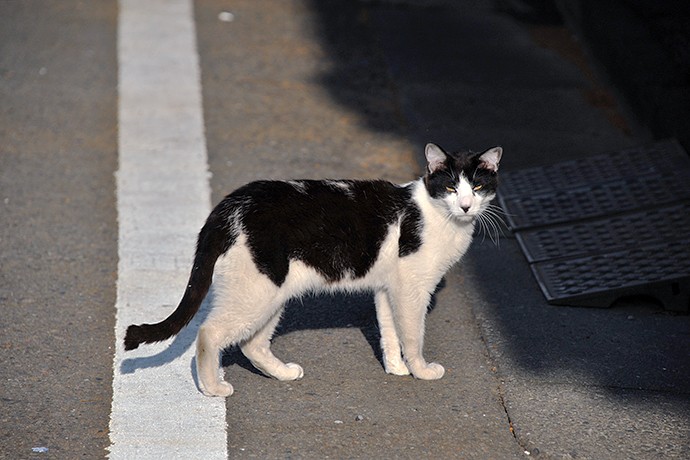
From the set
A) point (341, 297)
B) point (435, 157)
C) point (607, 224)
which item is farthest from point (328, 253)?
point (607, 224)

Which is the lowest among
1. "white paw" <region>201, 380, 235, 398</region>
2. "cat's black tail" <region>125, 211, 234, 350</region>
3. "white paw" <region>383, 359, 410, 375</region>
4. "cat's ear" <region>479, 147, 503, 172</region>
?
"white paw" <region>383, 359, 410, 375</region>

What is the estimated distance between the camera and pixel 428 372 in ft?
16.3

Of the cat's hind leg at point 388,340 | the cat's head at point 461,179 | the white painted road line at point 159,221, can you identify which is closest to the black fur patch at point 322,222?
the cat's head at point 461,179

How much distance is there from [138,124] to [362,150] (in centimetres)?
183

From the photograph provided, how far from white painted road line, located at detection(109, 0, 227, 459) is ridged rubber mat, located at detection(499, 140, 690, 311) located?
2216 mm

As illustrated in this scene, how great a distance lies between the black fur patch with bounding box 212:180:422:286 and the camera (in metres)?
4.52

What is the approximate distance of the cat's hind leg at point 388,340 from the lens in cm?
502

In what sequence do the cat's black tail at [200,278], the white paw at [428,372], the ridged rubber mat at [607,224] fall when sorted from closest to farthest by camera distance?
the cat's black tail at [200,278], the white paw at [428,372], the ridged rubber mat at [607,224]

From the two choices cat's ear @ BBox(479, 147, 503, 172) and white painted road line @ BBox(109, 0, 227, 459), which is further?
cat's ear @ BBox(479, 147, 503, 172)

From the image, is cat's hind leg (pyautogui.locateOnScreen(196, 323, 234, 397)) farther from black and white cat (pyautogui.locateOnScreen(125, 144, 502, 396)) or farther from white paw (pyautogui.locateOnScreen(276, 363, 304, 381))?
white paw (pyautogui.locateOnScreen(276, 363, 304, 381))

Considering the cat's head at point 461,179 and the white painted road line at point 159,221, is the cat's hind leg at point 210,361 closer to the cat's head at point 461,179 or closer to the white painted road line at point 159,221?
the white painted road line at point 159,221

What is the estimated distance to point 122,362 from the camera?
16.5 feet

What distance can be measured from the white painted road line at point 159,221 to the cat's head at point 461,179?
149 centimetres

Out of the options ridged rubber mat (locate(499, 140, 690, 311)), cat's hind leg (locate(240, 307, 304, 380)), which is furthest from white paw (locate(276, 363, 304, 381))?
ridged rubber mat (locate(499, 140, 690, 311))
